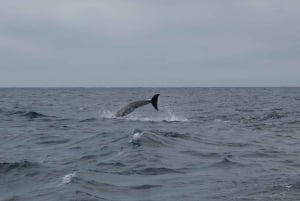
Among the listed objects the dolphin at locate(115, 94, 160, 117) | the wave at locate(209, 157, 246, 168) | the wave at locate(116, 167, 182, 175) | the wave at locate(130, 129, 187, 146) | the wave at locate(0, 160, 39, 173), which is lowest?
the wave at locate(0, 160, 39, 173)

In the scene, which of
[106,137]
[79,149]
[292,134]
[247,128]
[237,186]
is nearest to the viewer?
[237,186]

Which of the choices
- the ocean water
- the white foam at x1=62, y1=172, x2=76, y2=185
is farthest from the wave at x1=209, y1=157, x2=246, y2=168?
the white foam at x1=62, y1=172, x2=76, y2=185

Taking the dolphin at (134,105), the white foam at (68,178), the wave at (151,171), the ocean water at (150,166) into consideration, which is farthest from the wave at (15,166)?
the dolphin at (134,105)

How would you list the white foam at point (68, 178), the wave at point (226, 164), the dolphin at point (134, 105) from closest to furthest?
the white foam at point (68, 178), the wave at point (226, 164), the dolphin at point (134, 105)

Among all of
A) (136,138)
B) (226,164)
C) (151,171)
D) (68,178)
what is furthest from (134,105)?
(68,178)

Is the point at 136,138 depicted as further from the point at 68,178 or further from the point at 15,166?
the point at 68,178

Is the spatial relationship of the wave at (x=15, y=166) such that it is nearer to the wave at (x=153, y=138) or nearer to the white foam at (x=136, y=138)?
the wave at (x=153, y=138)

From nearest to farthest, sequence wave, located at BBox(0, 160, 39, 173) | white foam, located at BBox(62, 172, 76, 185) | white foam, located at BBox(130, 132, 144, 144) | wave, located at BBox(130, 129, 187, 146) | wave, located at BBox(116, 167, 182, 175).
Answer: white foam, located at BBox(62, 172, 76, 185), wave, located at BBox(116, 167, 182, 175), wave, located at BBox(0, 160, 39, 173), wave, located at BBox(130, 129, 187, 146), white foam, located at BBox(130, 132, 144, 144)

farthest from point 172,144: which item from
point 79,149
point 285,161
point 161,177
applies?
point 161,177

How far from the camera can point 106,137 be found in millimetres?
22469

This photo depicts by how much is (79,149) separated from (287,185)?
29.4 ft

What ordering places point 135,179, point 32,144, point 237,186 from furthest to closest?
point 32,144, point 135,179, point 237,186

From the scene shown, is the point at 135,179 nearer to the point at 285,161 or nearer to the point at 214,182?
the point at 214,182

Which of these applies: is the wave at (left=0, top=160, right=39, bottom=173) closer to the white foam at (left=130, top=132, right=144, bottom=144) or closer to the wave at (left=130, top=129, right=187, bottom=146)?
the wave at (left=130, top=129, right=187, bottom=146)
